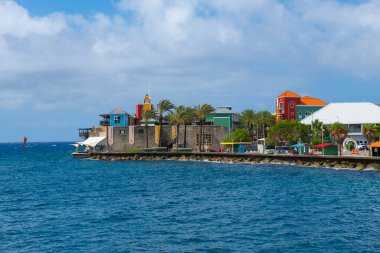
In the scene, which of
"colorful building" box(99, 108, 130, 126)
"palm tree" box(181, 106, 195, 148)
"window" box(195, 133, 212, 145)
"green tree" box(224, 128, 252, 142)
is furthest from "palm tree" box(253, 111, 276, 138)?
"colorful building" box(99, 108, 130, 126)

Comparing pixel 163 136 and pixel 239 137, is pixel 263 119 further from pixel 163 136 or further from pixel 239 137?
pixel 163 136

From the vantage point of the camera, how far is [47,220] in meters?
31.2

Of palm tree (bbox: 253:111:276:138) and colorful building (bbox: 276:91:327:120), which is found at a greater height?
colorful building (bbox: 276:91:327:120)

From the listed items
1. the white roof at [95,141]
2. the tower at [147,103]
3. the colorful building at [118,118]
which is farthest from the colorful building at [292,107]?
the white roof at [95,141]

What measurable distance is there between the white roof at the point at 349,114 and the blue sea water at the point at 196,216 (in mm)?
47622

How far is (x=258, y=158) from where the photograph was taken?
84750 mm

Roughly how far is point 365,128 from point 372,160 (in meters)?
16.2

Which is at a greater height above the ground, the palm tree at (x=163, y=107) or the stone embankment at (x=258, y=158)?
the palm tree at (x=163, y=107)

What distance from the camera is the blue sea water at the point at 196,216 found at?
2439 centimetres

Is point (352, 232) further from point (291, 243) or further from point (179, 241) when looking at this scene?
point (179, 241)

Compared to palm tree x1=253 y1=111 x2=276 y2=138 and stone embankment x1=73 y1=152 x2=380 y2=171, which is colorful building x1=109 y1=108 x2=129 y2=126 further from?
palm tree x1=253 y1=111 x2=276 y2=138

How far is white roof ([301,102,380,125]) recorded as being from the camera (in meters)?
97.2

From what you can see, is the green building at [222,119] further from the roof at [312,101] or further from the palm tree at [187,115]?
the roof at [312,101]

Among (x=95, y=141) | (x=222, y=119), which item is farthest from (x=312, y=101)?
(x=95, y=141)
